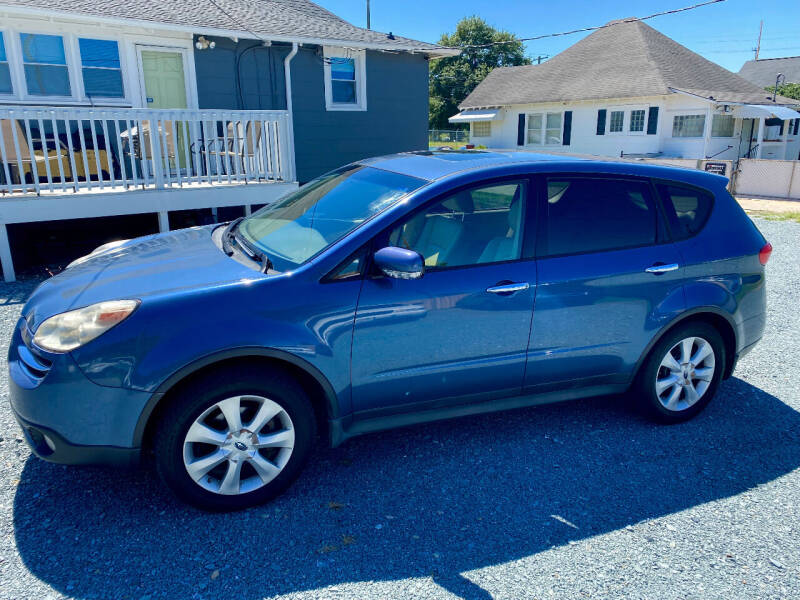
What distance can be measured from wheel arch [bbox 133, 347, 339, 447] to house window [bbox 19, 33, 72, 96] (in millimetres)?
8898

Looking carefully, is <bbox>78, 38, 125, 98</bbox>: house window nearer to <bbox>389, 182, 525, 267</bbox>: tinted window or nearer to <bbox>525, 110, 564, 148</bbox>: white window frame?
<bbox>389, 182, 525, 267</bbox>: tinted window

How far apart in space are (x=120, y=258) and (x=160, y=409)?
1169 mm

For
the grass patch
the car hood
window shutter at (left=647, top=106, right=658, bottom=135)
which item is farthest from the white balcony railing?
window shutter at (left=647, top=106, right=658, bottom=135)

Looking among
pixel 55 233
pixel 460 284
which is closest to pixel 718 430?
pixel 460 284

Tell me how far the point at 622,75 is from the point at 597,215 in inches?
1007

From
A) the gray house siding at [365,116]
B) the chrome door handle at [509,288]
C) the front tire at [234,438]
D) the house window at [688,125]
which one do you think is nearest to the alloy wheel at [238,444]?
the front tire at [234,438]

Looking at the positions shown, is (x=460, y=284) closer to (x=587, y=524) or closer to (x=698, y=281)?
(x=587, y=524)

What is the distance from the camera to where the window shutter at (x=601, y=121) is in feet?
84.3

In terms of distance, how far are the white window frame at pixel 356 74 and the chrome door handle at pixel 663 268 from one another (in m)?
9.52

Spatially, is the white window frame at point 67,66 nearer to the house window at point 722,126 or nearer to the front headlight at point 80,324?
the front headlight at point 80,324

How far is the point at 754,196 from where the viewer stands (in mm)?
17703

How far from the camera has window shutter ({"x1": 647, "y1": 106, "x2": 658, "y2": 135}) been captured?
2406 centimetres

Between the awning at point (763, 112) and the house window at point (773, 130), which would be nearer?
the awning at point (763, 112)

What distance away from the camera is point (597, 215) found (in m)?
3.51
